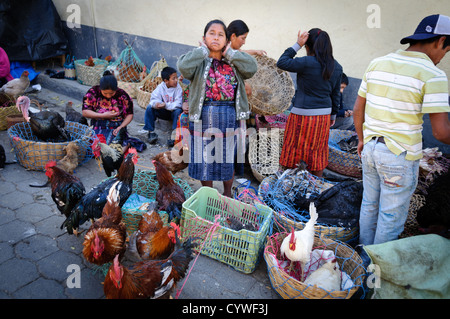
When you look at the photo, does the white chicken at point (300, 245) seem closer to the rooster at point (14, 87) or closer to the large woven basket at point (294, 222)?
the large woven basket at point (294, 222)

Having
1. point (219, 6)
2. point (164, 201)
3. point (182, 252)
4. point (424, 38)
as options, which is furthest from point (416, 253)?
point (219, 6)

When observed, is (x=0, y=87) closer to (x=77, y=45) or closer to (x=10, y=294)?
(x=77, y=45)

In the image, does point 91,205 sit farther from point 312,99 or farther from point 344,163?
point 344,163

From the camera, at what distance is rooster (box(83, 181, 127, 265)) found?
2434mm

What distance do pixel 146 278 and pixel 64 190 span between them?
1540mm

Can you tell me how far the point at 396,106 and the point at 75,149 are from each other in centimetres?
403

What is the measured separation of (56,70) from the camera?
30.0 feet

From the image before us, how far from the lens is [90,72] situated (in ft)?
25.2

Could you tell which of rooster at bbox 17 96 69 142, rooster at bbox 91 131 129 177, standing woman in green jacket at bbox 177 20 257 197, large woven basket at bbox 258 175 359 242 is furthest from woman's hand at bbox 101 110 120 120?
large woven basket at bbox 258 175 359 242

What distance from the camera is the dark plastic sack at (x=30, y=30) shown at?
816 centimetres

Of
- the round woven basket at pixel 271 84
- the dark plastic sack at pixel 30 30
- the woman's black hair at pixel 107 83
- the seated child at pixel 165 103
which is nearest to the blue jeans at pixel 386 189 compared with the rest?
the round woven basket at pixel 271 84

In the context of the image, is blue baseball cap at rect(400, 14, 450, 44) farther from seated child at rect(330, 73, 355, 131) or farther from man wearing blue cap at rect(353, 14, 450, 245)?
seated child at rect(330, 73, 355, 131)

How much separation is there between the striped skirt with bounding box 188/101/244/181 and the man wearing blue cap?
4.38ft

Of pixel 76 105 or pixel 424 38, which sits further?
pixel 76 105
